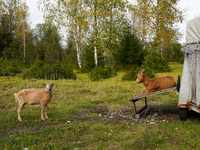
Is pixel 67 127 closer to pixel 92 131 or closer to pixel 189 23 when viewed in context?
pixel 92 131

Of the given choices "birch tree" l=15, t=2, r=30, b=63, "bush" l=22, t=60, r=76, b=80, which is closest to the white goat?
"bush" l=22, t=60, r=76, b=80

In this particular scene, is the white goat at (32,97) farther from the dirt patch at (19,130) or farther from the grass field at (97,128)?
the dirt patch at (19,130)

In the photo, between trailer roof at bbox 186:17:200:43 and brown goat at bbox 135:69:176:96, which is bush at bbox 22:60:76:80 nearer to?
brown goat at bbox 135:69:176:96

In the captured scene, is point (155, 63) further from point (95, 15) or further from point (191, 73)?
point (191, 73)

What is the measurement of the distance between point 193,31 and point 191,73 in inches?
48.9

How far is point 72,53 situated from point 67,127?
36.0 meters

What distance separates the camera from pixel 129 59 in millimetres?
22000

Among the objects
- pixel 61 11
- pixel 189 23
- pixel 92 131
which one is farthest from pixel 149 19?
pixel 92 131

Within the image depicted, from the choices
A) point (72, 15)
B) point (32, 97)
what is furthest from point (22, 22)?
point (32, 97)

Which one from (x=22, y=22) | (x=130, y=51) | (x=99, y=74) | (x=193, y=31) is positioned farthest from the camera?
(x=22, y=22)

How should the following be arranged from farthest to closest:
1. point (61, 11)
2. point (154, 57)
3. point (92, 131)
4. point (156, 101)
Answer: point (61, 11)
point (154, 57)
point (156, 101)
point (92, 131)

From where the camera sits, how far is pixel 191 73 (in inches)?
216

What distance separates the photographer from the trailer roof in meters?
5.24

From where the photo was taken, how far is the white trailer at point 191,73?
17.1 ft
